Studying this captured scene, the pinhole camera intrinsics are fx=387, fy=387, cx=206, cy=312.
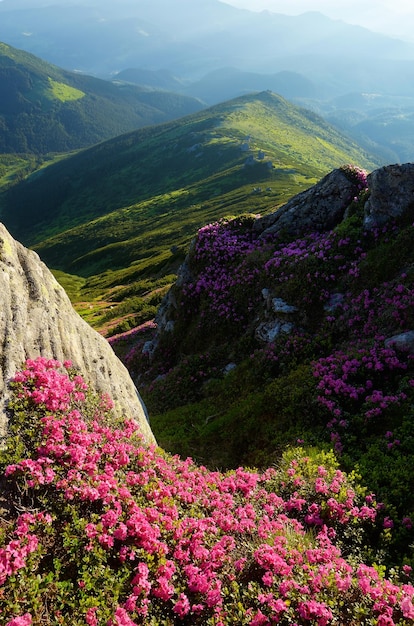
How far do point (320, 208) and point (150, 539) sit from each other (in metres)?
24.9

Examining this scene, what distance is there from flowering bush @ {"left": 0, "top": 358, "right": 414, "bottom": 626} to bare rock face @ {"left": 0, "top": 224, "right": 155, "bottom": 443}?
91 cm

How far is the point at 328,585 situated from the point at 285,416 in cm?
863

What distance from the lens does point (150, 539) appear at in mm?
8391

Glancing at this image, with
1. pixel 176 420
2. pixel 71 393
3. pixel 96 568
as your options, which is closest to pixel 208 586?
pixel 96 568

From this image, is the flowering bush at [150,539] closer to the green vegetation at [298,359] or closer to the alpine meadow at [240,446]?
the alpine meadow at [240,446]

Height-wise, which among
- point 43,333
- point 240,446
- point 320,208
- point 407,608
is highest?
point 320,208

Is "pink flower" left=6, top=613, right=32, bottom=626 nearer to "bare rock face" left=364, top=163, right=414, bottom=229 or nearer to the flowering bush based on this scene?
the flowering bush

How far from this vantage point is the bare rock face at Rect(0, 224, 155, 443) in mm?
12109

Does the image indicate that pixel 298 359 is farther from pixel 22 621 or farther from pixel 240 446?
pixel 22 621

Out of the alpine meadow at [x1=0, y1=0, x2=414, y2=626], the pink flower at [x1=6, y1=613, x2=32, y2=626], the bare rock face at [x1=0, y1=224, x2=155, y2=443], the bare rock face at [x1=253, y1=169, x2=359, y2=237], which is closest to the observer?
the pink flower at [x1=6, y1=613, x2=32, y2=626]

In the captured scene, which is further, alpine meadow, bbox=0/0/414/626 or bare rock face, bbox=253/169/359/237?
bare rock face, bbox=253/169/359/237

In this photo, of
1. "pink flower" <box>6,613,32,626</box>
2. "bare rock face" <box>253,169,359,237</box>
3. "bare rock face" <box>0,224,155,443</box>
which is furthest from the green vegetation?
"pink flower" <box>6,613,32,626</box>

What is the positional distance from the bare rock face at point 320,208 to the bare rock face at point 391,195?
13.4 feet

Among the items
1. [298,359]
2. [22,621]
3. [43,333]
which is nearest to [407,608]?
[22,621]
